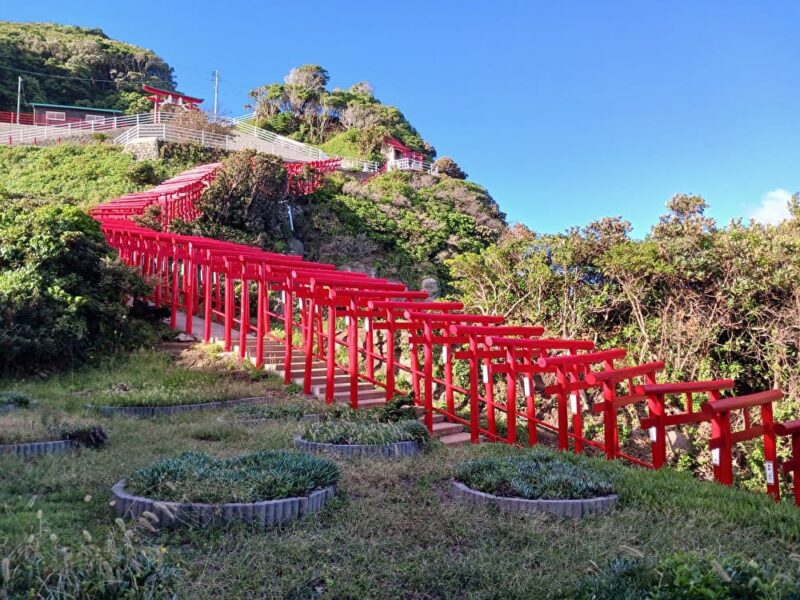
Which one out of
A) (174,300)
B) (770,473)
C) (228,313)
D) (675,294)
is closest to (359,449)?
(770,473)

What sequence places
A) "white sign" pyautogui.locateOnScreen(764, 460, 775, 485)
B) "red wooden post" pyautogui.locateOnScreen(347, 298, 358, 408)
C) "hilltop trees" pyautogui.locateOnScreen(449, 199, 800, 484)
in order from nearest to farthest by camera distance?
"white sign" pyautogui.locateOnScreen(764, 460, 775, 485)
"hilltop trees" pyautogui.locateOnScreen(449, 199, 800, 484)
"red wooden post" pyautogui.locateOnScreen(347, 298, 358, 408)

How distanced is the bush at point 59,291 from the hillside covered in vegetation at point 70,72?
38829mm

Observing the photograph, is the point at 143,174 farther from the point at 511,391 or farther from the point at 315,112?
the point at 511,391

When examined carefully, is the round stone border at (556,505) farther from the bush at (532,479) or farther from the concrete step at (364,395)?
the concrete step at (364,395)

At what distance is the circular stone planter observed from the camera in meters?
6.43

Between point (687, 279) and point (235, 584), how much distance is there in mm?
8594

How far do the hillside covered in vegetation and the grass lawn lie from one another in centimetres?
4760

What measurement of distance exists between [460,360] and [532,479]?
6.38 meters

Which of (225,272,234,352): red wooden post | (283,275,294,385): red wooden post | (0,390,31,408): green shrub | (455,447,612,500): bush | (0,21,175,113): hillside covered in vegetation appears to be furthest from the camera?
(0,21,175,113): hillside covered in vegetation

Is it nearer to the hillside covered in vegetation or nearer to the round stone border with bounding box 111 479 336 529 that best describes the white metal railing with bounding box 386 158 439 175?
the hillside covered in vegetation

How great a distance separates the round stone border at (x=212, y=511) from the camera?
4.22 metres

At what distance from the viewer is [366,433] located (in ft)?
22.4

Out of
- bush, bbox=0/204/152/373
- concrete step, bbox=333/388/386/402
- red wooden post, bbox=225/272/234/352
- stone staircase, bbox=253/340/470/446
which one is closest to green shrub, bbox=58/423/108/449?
stone staircase, bbox=253/340/470/446

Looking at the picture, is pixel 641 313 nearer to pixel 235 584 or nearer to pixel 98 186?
pixel 235 584
